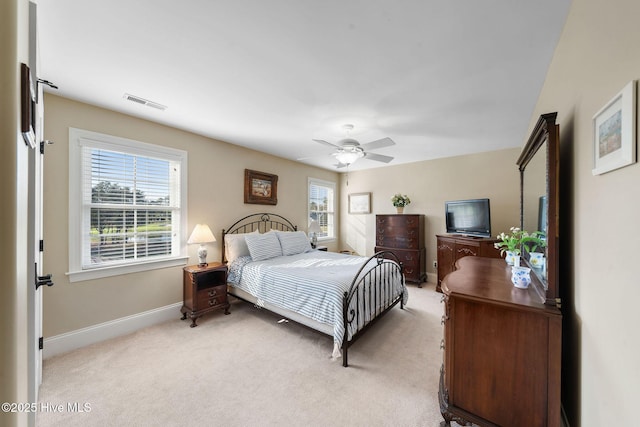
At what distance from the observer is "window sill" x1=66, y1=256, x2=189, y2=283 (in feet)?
8.50

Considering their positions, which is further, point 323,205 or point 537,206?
point 323,205

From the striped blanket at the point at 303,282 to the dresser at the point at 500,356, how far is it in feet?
3.40

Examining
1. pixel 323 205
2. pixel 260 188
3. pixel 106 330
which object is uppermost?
pixel 260 188

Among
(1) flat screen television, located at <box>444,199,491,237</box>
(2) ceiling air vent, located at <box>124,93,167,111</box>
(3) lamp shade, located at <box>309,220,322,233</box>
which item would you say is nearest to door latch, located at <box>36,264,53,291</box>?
(2) ceiling air vent, located at <box>124,93,167,111</box>

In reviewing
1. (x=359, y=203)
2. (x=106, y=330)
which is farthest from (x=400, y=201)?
(x=106, y=330)

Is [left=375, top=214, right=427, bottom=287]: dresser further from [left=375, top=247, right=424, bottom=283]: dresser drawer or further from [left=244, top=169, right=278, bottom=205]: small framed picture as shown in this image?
[left=244, top=169, right=278, bottom=205]: small framed picture

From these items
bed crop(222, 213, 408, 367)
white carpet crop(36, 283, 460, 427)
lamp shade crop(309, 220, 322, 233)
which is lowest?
white carpet crop(36, 283, 460, 427)

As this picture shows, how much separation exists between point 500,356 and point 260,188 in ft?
13.2

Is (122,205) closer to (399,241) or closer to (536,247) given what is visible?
(536,247)

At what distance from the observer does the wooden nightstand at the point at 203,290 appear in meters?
3.14

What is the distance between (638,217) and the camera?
0.77 meters

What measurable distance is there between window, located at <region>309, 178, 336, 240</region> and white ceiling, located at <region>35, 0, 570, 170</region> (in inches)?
108

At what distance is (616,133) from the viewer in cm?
88

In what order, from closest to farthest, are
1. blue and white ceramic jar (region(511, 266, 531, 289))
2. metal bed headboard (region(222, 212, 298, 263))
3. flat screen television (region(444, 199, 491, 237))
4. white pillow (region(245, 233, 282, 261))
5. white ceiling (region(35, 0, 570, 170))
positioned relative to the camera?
white ceiling (region(35, 0, 570, 170))
blue and white ceramic jar (region(511, 266, 531, 289))
white pillow (region(245, 233, 282, 261))
flat screen television (region(444, 199, 491, 237))
metal bed headboard (region(222, 212, 298, 263))
